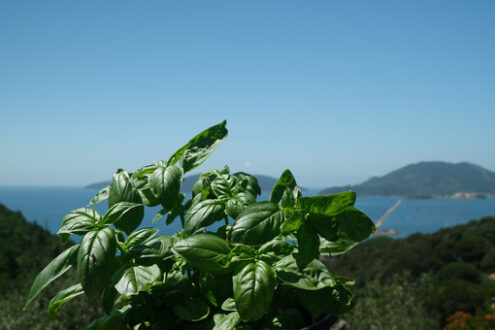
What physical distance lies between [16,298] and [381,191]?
7458cm

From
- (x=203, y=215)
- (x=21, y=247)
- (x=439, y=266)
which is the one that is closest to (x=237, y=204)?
(x=203, y=215)

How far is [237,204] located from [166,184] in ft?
0.49

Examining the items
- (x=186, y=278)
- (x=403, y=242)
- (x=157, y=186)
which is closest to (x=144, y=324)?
(x=186, y=278)

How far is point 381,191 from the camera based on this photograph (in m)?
72.2

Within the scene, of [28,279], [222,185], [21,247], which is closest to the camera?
[222,185]

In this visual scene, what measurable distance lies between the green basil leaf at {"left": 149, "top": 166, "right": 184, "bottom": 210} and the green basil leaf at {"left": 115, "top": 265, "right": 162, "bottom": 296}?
0.15 m

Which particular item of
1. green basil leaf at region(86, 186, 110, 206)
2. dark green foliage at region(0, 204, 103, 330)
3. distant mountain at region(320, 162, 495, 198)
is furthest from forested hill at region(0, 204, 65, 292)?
distant mountain at region(320, 162, 495, 198)

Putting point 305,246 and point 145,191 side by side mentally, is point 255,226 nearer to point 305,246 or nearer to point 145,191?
point 305,246

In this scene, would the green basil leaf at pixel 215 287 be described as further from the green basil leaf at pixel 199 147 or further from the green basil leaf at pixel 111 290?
the green basil leaf at pixel 199 147

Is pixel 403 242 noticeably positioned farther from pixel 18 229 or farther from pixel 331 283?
pixel 331 283

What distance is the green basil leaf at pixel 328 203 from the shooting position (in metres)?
0.51

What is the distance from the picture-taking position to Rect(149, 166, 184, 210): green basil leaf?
0.67 meters

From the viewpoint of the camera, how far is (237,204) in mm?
641

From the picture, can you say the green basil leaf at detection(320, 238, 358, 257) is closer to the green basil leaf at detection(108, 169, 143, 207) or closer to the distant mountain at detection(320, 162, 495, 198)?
the green basil leaf at detection(108, 169, 143, 207)
